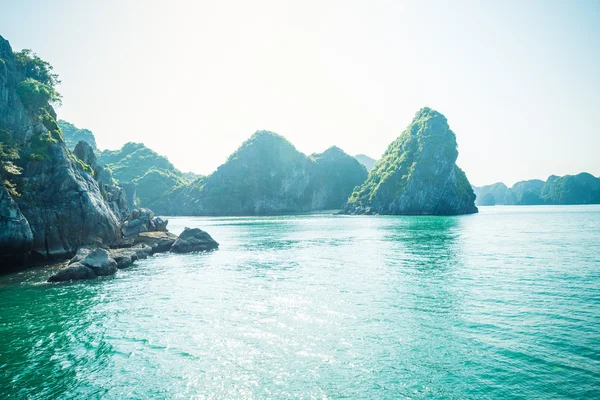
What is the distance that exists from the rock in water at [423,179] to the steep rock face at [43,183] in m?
131

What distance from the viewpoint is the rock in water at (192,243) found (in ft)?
163

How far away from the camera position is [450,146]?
154 metres

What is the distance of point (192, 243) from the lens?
50250 mm

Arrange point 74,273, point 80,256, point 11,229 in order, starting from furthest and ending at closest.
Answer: point 80,256 → point 11,229 → point 74,273

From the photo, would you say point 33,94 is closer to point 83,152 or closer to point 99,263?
point 83,152

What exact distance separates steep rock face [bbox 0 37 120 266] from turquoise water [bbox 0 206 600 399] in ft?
28.2

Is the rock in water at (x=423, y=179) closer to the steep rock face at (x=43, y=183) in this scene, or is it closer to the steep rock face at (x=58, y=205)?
the steep rock face at (x=43, y=183)

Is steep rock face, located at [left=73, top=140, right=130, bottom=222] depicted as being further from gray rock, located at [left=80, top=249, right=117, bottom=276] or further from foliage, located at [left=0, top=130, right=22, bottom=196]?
gray rock, located at [left=80, top=249, right=117, bottom=276]

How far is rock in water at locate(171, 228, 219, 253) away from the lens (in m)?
49.7

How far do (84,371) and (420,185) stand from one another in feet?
489

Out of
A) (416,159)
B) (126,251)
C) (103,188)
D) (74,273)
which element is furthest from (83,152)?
(416,159)

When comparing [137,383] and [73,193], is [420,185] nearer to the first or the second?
[73,193]

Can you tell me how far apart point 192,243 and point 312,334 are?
38.0 m

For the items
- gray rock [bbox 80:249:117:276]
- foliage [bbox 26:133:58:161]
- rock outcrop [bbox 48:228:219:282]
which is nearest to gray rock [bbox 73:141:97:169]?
foliage [bbox 26:133:58:161]
